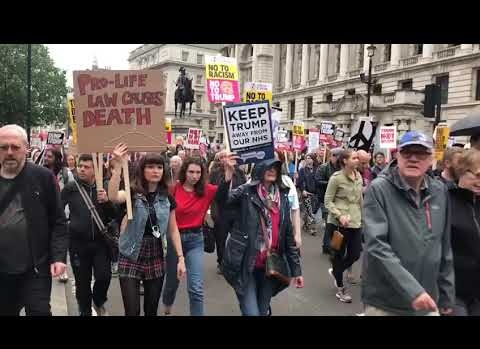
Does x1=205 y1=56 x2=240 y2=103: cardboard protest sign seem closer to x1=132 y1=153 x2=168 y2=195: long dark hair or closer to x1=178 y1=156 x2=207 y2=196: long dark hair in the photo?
x1=178 y1=156 x2=207 y2=196: long dark hair

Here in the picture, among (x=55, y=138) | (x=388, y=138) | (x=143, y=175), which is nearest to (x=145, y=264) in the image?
(x=143, y=175)

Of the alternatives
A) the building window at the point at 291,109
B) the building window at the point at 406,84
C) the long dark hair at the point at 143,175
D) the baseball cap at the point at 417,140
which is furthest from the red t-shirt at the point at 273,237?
the building window at the point at 291,109

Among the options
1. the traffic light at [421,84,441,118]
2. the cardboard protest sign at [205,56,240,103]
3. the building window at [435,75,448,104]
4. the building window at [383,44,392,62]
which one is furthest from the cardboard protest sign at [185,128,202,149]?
the building window at [383,44,392,62]

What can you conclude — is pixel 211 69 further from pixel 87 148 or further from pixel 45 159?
pixel 87 148

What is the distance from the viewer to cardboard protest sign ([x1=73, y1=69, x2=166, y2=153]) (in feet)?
14.9

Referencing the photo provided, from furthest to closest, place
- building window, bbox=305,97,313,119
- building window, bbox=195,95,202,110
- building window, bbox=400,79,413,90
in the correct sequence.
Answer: building window, bbox=195,95,202,110
building window, bbox=305,97,313,119
building window, bbox=400,79,413,90

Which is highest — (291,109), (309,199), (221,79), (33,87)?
(33,87)

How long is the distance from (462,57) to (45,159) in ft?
104

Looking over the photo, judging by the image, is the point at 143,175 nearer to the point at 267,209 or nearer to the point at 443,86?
the point at 267,209

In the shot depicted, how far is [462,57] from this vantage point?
110ft

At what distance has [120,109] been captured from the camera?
459cm

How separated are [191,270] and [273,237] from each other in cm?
110

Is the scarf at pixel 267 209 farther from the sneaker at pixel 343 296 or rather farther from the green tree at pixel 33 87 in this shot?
the green tree at pixel 33 87

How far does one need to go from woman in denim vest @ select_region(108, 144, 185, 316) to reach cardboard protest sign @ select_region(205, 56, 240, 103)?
6.61 meters
